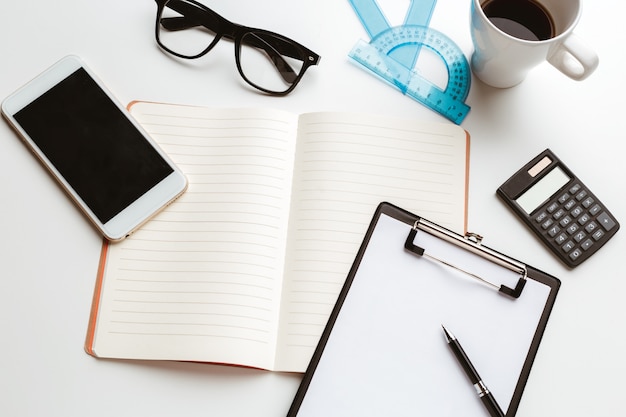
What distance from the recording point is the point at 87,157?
27.2 inches

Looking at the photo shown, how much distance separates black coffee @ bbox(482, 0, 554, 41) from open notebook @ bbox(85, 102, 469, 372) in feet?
0.43

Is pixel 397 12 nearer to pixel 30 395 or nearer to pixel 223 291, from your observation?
pixel 223 291

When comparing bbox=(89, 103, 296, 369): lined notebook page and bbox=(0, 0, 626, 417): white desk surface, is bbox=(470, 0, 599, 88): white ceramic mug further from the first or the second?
bbox=(89, 103, 296, 369): lined notebook page

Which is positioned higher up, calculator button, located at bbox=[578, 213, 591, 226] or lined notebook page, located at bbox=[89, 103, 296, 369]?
calculator button, located at bbox=[578, 213, 591, 226]

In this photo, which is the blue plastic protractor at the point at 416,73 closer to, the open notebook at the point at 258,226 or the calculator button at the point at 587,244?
the open notebook at the point at 258,226

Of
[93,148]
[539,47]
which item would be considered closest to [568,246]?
[539,47]

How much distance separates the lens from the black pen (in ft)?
2.02

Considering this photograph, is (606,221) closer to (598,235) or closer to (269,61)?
(598,235)

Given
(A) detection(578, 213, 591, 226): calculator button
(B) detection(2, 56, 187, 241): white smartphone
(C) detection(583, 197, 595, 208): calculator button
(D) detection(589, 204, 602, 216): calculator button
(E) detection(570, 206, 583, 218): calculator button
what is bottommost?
(B) detection(2, 56, 187, 241): white smartphone

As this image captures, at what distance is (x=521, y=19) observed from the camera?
0.66m

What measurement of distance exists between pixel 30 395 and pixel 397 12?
637mm

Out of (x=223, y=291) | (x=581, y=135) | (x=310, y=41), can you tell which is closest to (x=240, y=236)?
(x=223, y=291)

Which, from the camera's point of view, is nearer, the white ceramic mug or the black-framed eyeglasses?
the white ceramic mug

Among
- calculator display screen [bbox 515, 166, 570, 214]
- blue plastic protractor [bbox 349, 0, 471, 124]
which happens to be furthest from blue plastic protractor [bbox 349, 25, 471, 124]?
calculator display screen [bbox 515, 166, 570, 214]
